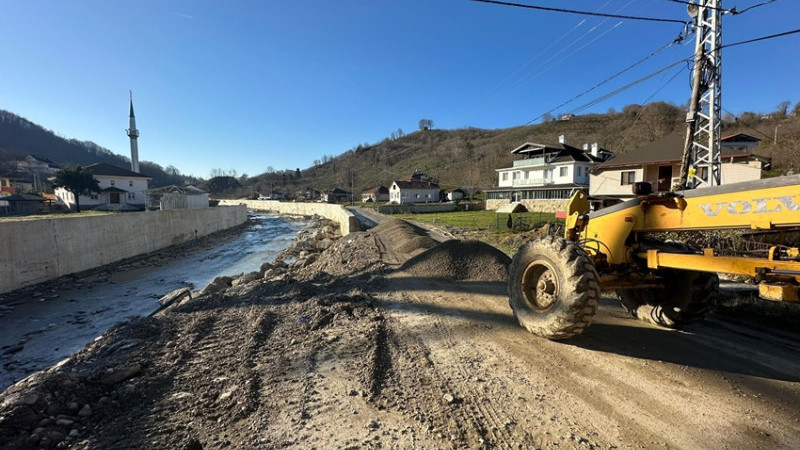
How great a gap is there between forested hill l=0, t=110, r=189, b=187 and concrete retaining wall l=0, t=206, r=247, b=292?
10374 cm

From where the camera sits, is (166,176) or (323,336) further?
(166,176)

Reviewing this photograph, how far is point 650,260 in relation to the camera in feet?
14.3

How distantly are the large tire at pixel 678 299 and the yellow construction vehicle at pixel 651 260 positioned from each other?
1 cm

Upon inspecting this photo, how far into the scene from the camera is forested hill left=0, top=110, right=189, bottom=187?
4387 inches

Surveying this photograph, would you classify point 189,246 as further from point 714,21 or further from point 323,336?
point 714,21

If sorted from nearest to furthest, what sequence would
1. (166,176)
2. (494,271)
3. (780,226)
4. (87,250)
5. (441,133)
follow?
(780,226) → (494,271) → (87,250) → (166,176) → (441,133)

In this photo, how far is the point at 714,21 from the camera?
11.4m

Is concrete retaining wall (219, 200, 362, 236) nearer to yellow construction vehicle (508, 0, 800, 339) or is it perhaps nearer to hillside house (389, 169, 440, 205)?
hillside house (389, 169, 440, 205)

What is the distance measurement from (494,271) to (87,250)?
19.4m

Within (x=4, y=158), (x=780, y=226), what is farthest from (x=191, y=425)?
(x=4, y=158)

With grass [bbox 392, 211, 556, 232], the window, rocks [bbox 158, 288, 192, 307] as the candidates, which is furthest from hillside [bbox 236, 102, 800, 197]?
rocks [bbox 158, 288, 192, 307]

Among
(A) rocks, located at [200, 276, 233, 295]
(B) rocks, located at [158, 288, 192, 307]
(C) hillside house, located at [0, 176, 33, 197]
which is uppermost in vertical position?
(C) hillside house, located at [0, 176, 33, 197]

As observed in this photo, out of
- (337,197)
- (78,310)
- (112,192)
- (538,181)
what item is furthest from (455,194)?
(78,310)

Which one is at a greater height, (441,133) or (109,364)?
(441,133)
